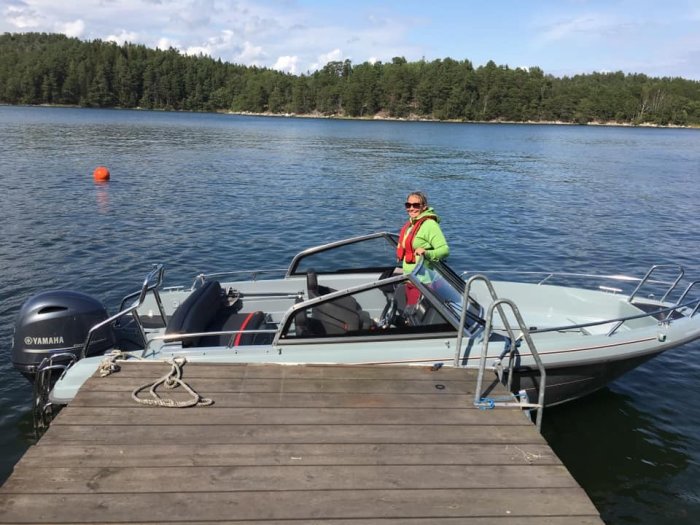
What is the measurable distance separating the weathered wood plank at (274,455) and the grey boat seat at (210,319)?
1.58 m

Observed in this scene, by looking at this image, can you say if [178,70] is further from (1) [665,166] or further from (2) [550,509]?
(2) [550,509]

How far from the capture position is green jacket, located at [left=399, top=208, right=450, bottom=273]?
6.21 m

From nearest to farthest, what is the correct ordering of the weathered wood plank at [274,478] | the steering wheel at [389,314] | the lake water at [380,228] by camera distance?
the weathered wood plank at [274,478] → the steering wheel at [389,314] → the lake water at [380,228]

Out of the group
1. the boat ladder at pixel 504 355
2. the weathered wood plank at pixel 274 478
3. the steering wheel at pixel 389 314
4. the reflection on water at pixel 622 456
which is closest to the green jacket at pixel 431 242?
the steering wheel at pixel 389 314

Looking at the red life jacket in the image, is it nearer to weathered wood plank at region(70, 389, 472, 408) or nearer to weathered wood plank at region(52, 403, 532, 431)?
weathered wood plank at region(70, 389, 472, 408)

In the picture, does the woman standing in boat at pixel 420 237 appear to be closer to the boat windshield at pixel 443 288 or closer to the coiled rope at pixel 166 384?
the boat windshield at pixel 443 288

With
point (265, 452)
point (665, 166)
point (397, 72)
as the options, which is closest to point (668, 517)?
point (265, 452)

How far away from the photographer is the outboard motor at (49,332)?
5461 millimetres

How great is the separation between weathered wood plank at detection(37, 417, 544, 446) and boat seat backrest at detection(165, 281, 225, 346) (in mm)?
1386

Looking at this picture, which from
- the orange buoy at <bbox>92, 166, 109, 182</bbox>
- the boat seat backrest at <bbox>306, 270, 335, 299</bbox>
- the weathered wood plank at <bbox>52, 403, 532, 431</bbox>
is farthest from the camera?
the orange buoy at <bbox>92, 166, 109, 182</bbox>

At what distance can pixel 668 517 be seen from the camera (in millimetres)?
5078

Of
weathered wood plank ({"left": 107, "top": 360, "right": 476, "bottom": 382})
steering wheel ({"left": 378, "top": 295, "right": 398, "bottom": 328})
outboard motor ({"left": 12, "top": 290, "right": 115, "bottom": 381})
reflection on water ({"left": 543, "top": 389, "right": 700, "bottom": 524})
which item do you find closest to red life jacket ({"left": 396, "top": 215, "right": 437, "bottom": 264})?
steering wheel ({"left": 378, "top": 295, "right": 398, "bottom": 328})

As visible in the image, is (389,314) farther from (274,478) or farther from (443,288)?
(274,478)

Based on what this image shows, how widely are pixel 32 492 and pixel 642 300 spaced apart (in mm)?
7480
